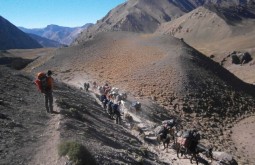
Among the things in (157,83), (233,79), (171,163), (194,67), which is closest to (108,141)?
(171,163)

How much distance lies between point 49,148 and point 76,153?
72.0 inches

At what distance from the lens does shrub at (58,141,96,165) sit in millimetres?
13660

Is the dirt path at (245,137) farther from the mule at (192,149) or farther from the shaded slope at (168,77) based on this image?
the mule at (192,149)

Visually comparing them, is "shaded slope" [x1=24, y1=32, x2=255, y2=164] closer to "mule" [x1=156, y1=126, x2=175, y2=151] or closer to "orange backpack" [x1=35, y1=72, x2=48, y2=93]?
"mule" [x1=156, y1=126, x2=175, y2=151]

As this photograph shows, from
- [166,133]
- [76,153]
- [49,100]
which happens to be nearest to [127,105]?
[166,133]

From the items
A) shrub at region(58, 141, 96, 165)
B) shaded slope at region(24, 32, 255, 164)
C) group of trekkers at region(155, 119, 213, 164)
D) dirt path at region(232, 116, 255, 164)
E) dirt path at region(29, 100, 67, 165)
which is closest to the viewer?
shrub at region(58, 141, 96, 165)

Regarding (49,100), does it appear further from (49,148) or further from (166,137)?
(166,137)

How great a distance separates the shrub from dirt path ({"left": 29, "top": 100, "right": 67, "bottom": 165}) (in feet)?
0.92

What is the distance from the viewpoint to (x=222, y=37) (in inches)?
7062

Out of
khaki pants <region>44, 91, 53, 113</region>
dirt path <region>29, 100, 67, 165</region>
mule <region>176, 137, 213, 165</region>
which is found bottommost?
mule <region>176, 137, 213, 165</region>

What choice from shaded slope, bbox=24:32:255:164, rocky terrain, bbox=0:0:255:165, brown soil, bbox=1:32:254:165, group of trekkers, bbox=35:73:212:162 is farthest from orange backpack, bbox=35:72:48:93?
shaded slope, bbox=24:32:255:164

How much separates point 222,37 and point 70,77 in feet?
444

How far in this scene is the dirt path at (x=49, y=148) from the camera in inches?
548

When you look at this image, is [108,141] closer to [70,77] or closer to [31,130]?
[31,130]
